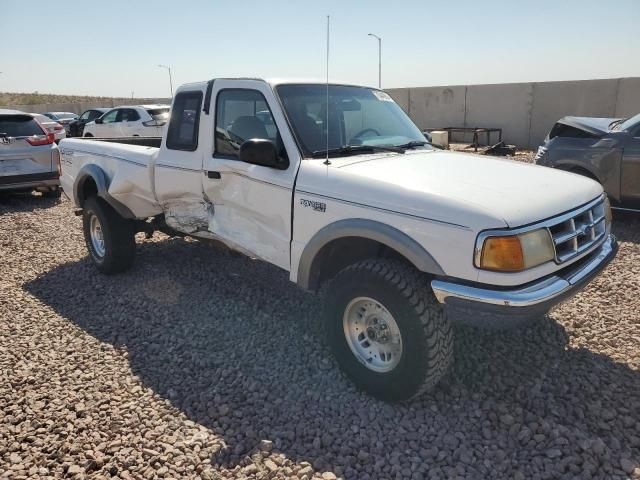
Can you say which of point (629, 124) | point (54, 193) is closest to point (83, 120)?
point (54, 193)

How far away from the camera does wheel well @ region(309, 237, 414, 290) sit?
331 cm

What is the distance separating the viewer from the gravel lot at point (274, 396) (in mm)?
2748

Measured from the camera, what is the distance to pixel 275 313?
15.0 ft

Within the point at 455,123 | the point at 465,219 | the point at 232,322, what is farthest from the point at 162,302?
the point at 455,123

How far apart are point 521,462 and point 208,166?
3.08 metres

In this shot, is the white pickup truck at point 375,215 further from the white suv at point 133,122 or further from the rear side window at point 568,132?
the white suv at point 133,122

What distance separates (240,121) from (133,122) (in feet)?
39.9

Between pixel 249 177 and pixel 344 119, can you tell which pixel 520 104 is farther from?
pixel 249 177

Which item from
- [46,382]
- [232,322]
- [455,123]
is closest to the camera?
[46,382]

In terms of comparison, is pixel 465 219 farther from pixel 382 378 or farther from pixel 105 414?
pixel 105 414

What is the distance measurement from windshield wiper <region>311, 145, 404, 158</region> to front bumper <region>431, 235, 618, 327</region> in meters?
1.30

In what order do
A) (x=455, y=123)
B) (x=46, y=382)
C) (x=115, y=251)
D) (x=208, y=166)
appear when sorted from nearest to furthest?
(x=46, y=382), (x=208, y=166), (x=115, y=251), (x=455, y=123)

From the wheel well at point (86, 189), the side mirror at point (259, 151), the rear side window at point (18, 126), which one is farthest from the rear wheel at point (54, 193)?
the side mirror at point (259, 151)

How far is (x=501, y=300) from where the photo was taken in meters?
2.63
